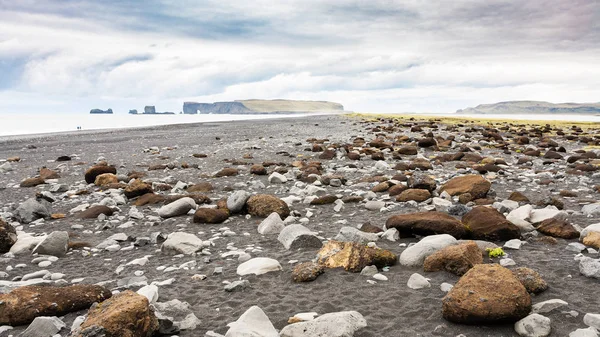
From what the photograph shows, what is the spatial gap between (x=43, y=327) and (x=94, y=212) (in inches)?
203

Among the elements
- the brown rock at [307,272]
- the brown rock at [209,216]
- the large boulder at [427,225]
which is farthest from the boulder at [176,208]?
the large boulder at [427,225]

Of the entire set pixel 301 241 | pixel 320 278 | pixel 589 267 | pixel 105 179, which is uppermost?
pixel 105 179

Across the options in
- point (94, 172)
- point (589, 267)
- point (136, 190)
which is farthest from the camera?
point (94, 172)

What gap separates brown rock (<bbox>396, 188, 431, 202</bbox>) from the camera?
28.6ft

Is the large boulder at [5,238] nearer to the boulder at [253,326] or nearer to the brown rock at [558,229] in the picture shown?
the boulder at [253,326]

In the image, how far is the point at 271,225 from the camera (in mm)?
7215

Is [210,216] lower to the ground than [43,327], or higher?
higher

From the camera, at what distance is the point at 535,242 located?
233 inches

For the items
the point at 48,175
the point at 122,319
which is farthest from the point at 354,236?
the point at 48,175

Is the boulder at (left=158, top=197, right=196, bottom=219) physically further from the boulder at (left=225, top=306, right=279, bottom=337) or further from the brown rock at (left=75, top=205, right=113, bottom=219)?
the boulder at (left=225, top=306, right=279, bottom=337)

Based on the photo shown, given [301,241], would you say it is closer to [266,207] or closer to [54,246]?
[266,207]

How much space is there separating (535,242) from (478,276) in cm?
255

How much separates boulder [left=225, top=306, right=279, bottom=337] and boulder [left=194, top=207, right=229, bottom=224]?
4.03 meters

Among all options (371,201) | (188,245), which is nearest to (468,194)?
(371,201)
